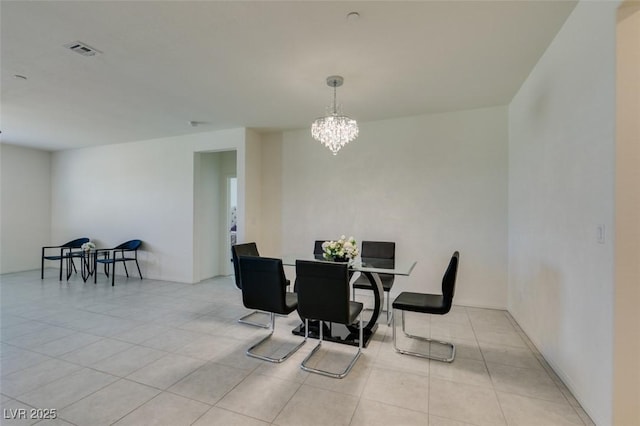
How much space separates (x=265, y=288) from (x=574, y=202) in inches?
102

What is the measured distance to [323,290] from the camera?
98.4 inches

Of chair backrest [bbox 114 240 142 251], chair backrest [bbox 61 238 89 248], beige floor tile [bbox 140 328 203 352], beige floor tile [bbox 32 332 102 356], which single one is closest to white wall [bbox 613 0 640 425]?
beige floor tile [bbox 140 328 203 352]

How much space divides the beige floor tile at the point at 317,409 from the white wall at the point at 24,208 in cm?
730

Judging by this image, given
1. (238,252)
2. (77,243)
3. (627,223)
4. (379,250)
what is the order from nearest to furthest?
(627,223) < (238,252) < (379,250) < (77,243)

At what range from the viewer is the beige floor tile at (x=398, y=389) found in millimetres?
2047

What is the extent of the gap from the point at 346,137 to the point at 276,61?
1.02m

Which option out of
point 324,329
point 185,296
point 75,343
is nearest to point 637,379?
point 324,329

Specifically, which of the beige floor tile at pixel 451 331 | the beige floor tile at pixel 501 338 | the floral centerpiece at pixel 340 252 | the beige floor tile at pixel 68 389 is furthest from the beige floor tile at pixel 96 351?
the beige floor tile at pixel 501 338

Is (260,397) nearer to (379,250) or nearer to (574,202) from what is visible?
(379,250)

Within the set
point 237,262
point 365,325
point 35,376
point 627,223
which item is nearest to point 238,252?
point 237,262

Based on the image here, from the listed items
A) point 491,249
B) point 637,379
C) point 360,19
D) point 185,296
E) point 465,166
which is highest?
point 360,19

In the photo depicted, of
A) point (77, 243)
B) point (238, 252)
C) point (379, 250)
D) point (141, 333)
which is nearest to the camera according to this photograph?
point (141, 333)

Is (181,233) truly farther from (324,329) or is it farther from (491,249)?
(491,249)

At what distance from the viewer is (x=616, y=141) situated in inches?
65.8
